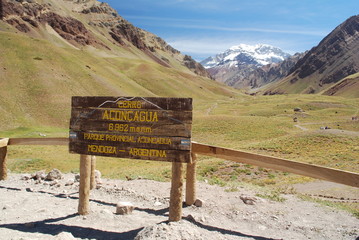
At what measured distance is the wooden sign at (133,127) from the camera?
844 centimetres

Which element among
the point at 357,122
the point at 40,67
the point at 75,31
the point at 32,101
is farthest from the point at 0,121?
the point at 75,31

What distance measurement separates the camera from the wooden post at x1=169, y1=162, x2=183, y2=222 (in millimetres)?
8367

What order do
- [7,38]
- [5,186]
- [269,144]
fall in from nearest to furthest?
[5,186]
[269,144]
[7,38]

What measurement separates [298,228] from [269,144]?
77.3 feet

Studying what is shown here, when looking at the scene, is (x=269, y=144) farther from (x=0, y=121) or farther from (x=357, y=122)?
(x=0, y=121)

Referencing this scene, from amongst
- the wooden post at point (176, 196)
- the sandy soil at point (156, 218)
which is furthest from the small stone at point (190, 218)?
the wooden post at point (176, 196)

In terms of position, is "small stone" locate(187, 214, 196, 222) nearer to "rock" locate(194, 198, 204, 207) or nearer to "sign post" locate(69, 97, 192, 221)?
"sign post" locate(69, 97, 192, 221)

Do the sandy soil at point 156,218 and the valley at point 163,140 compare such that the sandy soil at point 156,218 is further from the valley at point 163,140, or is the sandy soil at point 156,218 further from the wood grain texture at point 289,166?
the wood grain texture at point 289,166

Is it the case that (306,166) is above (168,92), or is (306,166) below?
below

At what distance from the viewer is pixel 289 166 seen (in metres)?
8.54

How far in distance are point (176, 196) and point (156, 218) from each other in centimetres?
139

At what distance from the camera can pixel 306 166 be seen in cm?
829

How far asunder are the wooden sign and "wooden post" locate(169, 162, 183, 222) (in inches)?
13.0

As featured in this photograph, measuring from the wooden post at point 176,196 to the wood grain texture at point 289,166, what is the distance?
43.6 inches
